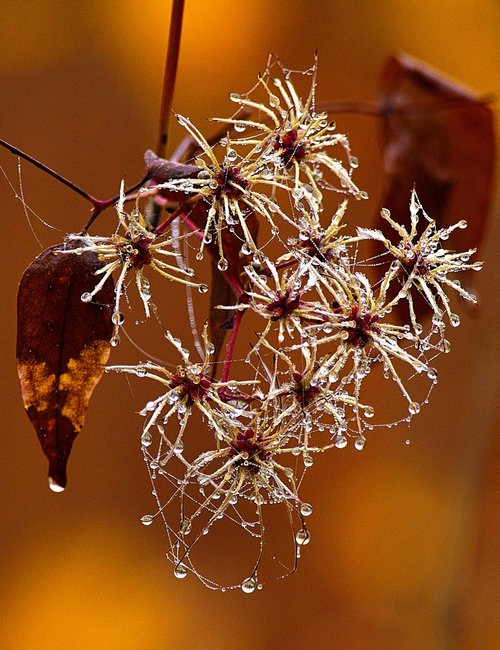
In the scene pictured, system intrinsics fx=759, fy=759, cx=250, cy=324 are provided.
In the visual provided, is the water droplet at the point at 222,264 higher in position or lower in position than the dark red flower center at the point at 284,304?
higher

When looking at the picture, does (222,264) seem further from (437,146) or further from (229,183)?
(437,146)

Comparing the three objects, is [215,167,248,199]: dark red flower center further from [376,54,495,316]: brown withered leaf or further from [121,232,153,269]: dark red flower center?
[376,54,495,316]: brown withered leaf

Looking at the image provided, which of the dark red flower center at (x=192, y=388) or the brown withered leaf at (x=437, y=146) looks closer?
the dark red flower center at (x=192, y=388)

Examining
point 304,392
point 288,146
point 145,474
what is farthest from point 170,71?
point 145,474

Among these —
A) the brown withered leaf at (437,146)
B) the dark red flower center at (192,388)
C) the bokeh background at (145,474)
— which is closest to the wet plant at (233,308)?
the dark red flower center at (192,388)

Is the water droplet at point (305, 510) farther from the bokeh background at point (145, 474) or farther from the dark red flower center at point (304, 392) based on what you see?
the bokeh background at point (145, 474)
